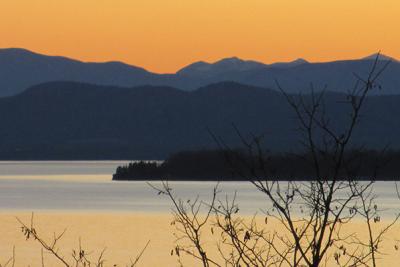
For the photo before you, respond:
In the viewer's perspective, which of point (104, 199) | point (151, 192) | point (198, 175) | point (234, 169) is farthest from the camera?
point (198, 175)

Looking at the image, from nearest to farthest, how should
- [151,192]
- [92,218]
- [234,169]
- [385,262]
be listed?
[234,169], [385,262], [92,218], [151,192]

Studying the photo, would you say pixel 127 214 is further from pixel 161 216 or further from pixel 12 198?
pixel 12 198

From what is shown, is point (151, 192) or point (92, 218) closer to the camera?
point (92, 218)

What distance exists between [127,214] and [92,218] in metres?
3.15

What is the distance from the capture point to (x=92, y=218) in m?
46.6

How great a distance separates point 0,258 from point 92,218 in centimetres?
1999

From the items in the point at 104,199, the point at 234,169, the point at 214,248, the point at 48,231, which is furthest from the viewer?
the point at 104,199

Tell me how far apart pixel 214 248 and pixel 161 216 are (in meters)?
17.4

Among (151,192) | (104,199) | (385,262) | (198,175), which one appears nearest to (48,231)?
(385,262)

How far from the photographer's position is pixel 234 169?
25.9 ft

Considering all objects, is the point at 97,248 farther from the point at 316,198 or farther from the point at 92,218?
the point at 316,198

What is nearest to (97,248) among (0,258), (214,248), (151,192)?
(214,248)

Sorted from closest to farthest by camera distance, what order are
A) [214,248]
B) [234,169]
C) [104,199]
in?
[234,169] → [214,248] → [104,199]

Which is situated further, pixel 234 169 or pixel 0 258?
pixel 0 258
